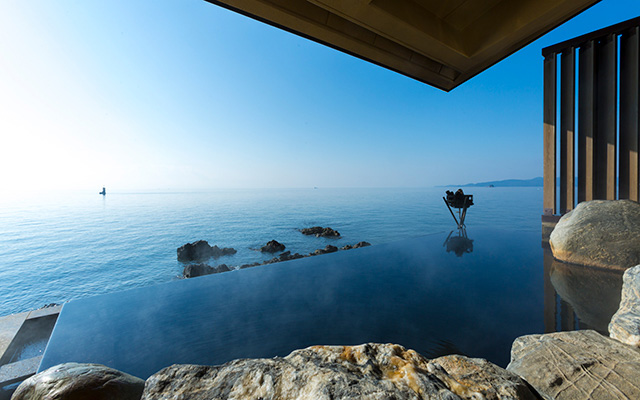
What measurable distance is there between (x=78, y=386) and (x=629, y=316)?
258 cm

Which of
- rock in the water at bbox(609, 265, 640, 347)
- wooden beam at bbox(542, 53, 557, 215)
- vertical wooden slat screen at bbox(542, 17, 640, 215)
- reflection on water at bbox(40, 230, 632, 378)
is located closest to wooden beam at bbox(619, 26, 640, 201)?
vertical wooden slat screen at bbox(542, 17, 640, 215)

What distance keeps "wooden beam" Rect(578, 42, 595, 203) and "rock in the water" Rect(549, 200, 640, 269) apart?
1417 mm

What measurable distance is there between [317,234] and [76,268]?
13890 millimetres

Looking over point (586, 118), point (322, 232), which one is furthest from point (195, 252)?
point (586, 118)

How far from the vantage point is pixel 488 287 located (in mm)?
2293

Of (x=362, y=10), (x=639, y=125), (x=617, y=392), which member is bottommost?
(x=617, y=392)

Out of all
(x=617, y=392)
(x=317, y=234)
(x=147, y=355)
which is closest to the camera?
(x=617, y=392)

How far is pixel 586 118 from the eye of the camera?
13.3ft

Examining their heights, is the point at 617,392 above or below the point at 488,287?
above

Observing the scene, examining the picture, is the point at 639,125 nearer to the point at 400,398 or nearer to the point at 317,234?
the point at 400,398

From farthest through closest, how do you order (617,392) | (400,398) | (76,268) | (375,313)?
(76,268) → (375,313) → (617,392) → (400,398)

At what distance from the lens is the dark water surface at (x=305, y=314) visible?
1488 mm

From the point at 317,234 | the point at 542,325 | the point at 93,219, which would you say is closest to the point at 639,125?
the point at 542,325

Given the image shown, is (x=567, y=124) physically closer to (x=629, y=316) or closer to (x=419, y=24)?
(x=419, y=24)
